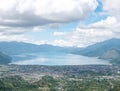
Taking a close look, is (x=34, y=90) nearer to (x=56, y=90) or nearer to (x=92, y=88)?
(x=56, y=90)

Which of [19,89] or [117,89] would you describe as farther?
[19,89]

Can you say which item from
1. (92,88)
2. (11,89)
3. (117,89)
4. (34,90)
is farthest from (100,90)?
(11,89)

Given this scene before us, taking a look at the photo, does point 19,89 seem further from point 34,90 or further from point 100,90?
point 100,90

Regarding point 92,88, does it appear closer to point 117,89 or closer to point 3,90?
point 117,89

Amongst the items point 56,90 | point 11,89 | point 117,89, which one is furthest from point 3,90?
point 117,89

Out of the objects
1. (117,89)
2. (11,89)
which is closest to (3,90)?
(11,89)

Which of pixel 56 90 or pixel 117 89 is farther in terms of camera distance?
pixel 56 90

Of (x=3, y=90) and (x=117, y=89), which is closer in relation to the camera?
(x=117, y=89)
